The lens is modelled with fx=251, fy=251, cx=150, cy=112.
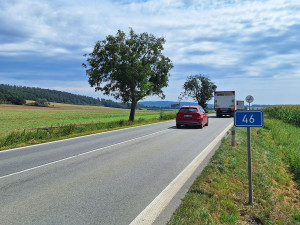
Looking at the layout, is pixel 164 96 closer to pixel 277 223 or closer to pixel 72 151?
pixel 72 151

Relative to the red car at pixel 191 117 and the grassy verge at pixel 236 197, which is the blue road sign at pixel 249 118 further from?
the red car at pixel 191 117

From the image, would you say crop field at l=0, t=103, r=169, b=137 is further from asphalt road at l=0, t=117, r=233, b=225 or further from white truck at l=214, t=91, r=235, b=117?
white truck at l=214, t=91, r=235, b=117

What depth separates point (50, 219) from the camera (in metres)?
3.85

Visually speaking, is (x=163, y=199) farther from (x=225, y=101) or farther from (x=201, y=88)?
(x=201, y=88)

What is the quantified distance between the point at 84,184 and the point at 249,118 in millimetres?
3733

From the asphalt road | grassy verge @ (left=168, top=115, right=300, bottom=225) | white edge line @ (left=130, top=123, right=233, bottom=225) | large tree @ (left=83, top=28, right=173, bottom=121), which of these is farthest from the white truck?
white edge line @ (left=130, top=123, right=233, bottom=225)

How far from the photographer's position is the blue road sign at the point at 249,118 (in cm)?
462

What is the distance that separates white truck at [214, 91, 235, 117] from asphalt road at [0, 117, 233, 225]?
26.9 metres

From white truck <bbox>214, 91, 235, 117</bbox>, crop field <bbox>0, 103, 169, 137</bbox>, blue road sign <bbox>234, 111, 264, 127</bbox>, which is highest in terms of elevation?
white truck <bbox>214, 91, 235, 117</bbox>

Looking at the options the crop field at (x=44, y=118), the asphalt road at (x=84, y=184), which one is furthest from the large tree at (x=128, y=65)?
the asphalt road at (x=84, y=184)

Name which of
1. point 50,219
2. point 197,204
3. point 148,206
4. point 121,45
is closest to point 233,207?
point 197,204

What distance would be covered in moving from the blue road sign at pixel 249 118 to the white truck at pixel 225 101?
103ft

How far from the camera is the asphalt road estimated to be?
4.03 m

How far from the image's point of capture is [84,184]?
18.3ft
